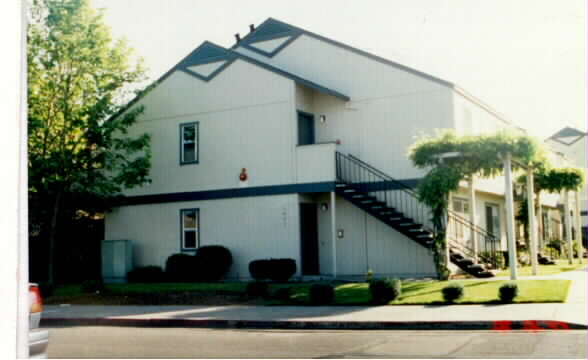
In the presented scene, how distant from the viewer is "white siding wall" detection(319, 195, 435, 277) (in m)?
21.2

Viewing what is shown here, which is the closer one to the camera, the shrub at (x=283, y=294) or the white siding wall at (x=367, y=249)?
the shrub at (x=283, y=294)

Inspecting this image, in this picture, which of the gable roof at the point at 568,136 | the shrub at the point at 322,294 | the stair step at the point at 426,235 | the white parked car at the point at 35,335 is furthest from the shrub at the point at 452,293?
the gable roof at the point at 568,136

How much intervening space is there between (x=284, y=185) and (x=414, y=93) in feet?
16.8

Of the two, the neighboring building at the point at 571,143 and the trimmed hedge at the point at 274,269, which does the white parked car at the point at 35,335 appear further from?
the neighboring building at the point at 571,143

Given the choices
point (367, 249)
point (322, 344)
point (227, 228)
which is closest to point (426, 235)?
point (367, 249)

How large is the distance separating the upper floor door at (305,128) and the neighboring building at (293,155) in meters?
0.07

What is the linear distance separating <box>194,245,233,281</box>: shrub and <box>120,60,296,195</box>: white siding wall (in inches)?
89.1

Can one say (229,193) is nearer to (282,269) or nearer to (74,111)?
(282,269)

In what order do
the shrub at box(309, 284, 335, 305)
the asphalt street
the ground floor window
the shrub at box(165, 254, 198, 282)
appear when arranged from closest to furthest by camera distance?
1. the asphalt street
2. the shrub at box(309, 284, 335, 305)
3. the shrub at box(165, 254, 198, 282)
4. the ground floor window

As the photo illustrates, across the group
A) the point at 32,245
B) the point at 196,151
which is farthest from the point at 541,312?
the point at 32,245

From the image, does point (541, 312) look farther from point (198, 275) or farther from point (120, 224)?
point (120, 224)

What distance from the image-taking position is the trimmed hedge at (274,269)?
2133cm

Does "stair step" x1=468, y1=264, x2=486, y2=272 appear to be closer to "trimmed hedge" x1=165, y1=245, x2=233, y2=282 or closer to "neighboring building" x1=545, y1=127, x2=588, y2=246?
"trimmed hedge" x1=165, y1=245, x2=233, y2=282

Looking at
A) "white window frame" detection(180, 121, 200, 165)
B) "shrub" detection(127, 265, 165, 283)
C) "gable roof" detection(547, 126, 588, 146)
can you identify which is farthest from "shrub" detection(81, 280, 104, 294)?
"gable roof" detection(547, 126, 588, 146)
